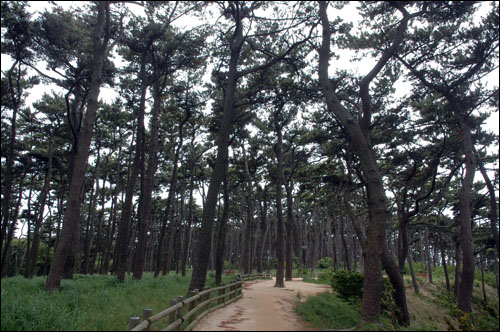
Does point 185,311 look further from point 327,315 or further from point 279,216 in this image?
point 279,216

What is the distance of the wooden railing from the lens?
6043mm

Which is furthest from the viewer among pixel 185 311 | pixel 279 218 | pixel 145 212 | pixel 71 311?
pixel 279 218

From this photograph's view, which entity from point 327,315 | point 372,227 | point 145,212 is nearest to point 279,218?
point 145,212

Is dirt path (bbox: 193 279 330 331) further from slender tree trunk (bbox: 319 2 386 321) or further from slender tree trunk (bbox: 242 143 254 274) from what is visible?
slender tree trunk (bbox: 242 143 254 274)

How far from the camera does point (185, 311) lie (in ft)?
27.4

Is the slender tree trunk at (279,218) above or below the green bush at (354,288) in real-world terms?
above

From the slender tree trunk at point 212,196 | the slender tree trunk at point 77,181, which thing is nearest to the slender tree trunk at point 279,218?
the slender tree trunk at point 212,196

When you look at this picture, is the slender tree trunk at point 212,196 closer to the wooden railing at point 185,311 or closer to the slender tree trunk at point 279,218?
the wooden railing at point 185,311

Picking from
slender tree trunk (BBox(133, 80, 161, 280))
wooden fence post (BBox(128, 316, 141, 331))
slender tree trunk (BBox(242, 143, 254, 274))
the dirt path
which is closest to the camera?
wooden fence post (BBox(128, 316, 141, 331))

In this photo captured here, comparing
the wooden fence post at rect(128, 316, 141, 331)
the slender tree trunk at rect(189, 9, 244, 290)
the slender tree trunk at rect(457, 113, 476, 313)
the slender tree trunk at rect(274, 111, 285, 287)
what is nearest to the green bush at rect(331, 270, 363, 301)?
the slender tree trunk at rect(457, 113, 476, 313)

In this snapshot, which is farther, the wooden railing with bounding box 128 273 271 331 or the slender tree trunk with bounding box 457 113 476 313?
the slender tree trunk with bounding box 457 113 476 313

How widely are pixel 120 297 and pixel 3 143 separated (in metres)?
A: 17.0

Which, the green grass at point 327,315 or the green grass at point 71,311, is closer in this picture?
the green grass at point 71,311

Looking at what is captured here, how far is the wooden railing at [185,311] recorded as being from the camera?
6043mm
